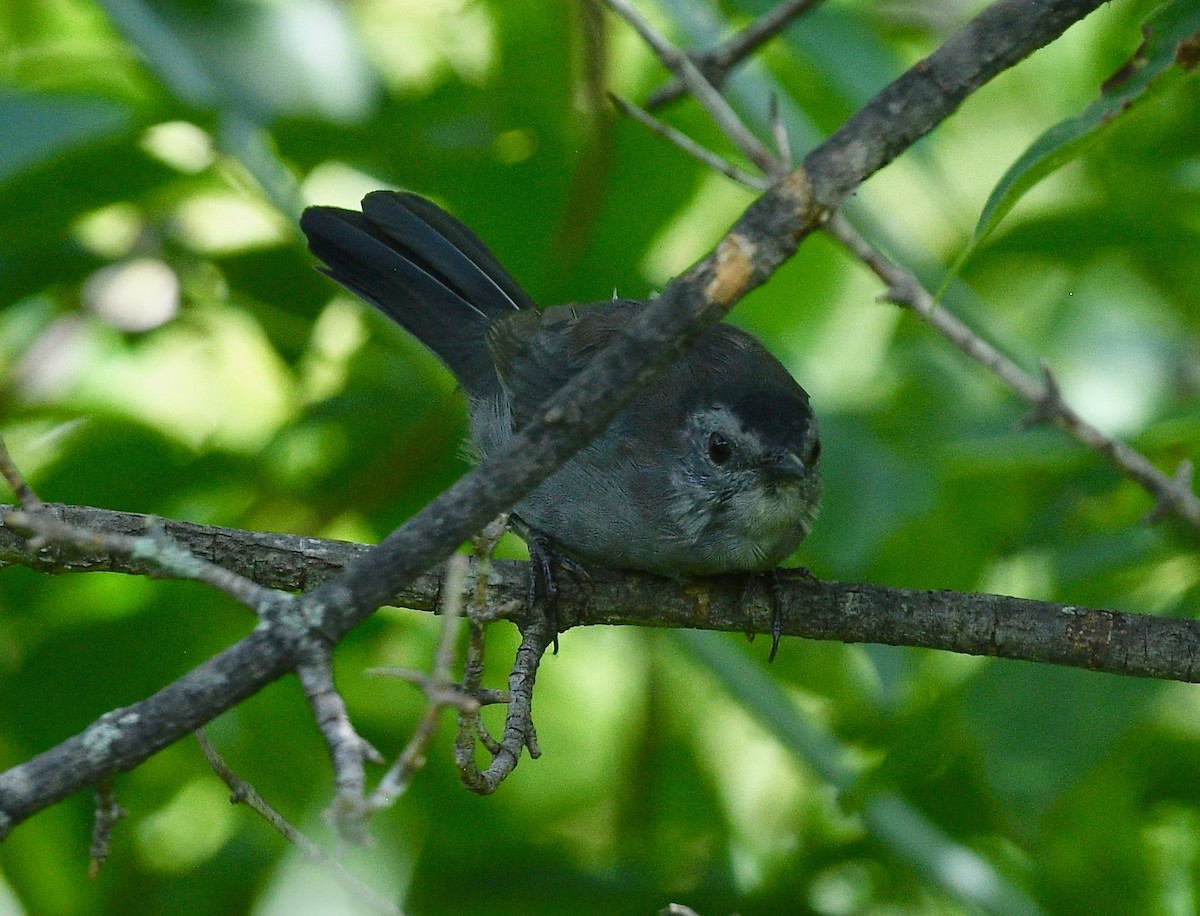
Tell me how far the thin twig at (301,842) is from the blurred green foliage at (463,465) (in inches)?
62.3

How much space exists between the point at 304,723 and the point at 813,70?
2885mm

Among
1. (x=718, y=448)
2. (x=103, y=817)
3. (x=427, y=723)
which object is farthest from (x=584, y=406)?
(x=718, y=448)

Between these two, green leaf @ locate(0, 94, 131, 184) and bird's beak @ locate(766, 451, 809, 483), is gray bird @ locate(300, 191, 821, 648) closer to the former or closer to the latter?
bird's beak @ locate(766, 451, 809, 483)

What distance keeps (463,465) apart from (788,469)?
3.74 feet

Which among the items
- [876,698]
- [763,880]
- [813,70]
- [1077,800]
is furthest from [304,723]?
[813,70]

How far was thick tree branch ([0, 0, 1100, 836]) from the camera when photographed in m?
1.78

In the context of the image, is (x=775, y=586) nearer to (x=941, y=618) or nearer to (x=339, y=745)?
(x=941, y=618)

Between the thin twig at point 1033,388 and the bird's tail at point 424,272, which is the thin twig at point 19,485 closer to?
the thin twig at point 1033,388

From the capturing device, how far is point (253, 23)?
468cm

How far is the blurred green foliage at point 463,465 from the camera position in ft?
12.5

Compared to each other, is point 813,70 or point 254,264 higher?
point 813,70

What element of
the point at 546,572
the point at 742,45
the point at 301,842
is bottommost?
the point at 301,842

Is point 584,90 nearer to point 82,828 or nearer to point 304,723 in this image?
point 304,723

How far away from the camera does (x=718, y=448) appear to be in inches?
163
